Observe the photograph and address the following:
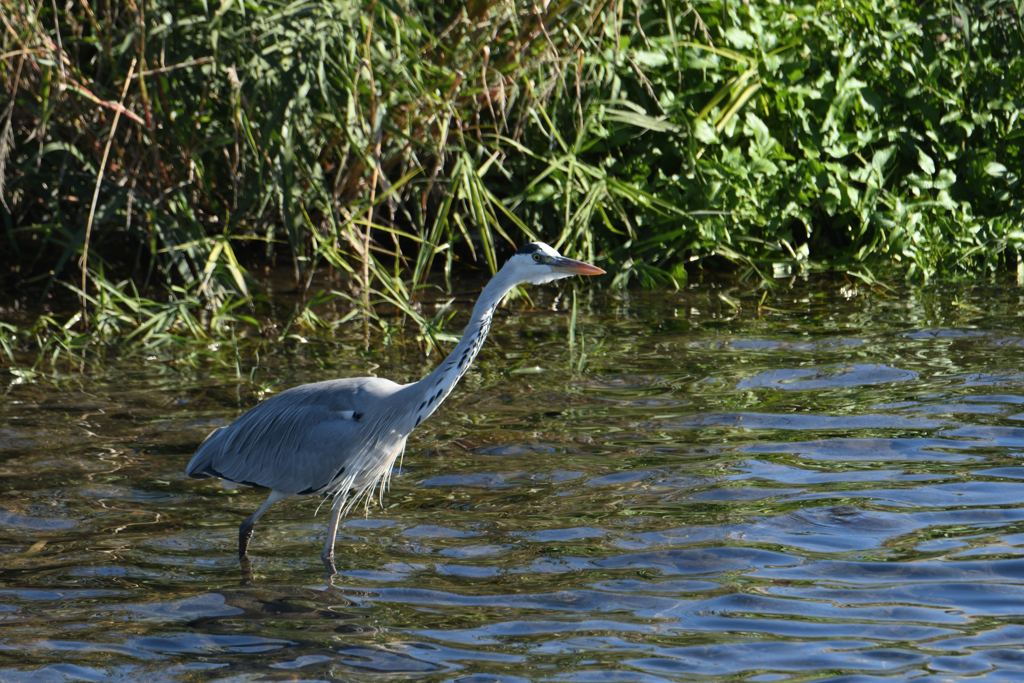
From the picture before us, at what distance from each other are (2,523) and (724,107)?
5.49 meters

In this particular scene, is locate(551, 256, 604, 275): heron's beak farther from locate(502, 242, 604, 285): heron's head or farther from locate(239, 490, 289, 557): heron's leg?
locate(239, 490, 289, 557): heron's leg

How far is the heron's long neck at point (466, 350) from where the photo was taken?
14.8 feet

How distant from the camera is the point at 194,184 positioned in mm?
7715

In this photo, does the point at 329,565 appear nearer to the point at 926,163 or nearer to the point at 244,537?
the point at 244,537

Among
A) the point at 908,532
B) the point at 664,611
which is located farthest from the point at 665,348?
the point at 664,611

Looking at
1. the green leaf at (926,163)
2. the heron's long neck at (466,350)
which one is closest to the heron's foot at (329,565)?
the heron's long neck at (466,350)

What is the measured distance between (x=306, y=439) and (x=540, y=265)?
1.25m

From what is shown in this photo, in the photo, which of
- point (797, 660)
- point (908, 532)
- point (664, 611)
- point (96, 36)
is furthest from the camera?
point (96, 36)

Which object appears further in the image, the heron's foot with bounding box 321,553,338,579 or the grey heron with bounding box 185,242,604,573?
the grey heron with bounding box 185,242,604,573

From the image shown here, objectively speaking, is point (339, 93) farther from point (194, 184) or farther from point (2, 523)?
point (2, 523)

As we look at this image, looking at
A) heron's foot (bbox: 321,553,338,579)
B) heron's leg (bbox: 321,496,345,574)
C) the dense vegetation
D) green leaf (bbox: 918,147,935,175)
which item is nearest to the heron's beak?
heron's leg (bbox: 321,496,345,574)

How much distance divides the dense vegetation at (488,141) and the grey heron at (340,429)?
6.11 ft

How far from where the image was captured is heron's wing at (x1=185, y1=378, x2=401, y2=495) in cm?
470

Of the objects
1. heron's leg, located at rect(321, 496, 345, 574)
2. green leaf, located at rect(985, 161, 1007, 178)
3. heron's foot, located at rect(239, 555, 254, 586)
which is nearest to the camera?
heron's foot, located at rect(239, 555, 254, 586)
